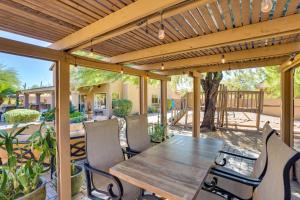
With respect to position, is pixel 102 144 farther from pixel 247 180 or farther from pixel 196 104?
pixel 196 104

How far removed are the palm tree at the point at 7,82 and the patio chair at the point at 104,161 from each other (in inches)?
45.2

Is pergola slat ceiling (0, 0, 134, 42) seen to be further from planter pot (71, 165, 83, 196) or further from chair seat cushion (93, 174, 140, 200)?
planter pot (71, 165, 83, 196)

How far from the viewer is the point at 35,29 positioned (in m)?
2.18

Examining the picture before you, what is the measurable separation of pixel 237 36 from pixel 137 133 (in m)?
2.19

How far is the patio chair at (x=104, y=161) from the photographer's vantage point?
6.37 ft

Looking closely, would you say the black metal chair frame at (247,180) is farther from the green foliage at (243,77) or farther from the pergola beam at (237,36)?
the green foliage at (243,77)

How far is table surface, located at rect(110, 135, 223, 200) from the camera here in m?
1.48

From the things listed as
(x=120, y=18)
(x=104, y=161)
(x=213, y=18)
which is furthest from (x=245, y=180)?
(x=120, y=18)

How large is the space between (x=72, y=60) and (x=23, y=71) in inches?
28.1

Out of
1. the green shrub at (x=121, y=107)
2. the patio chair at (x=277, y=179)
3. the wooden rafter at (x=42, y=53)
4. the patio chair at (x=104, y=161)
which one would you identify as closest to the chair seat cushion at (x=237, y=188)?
the patio chair at (x=277, y=179)

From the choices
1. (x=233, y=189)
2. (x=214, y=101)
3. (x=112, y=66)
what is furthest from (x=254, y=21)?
(x=214, y=101)

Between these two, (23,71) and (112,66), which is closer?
(23,71)

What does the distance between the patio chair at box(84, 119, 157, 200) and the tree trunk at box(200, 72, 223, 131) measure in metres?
6.00

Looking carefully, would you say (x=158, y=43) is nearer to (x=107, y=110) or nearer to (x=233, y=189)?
(x=233, y=189)
